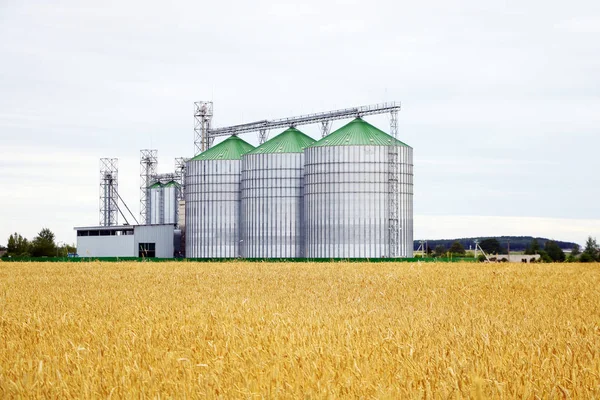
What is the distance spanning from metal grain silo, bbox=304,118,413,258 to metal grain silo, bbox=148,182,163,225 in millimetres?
45404

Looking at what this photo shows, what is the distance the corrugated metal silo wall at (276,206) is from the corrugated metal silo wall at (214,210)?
5358mm

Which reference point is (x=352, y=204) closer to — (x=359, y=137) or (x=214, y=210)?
(x=359, y=137)

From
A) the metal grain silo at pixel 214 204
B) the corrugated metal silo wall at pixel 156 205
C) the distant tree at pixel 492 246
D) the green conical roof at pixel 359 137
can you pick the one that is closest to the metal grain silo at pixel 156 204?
the corrugated metal silo wall at pixel 156 205

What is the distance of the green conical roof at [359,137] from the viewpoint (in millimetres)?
81062

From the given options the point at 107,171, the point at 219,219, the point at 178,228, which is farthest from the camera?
the point at 107,171

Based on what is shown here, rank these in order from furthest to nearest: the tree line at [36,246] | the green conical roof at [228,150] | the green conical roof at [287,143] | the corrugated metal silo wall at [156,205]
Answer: the tree line at [36,246], the corrugated metal silo wall at [156,205], the green conical roof at [228,150], the green conical roof at [287,143]

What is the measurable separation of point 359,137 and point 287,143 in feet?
36.5

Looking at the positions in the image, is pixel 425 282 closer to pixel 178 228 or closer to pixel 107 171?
pixel 178 228

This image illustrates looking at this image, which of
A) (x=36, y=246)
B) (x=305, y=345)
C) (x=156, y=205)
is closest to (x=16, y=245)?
(x=36, y=246)

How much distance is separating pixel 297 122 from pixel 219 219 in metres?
16.7

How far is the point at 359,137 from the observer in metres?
81.6

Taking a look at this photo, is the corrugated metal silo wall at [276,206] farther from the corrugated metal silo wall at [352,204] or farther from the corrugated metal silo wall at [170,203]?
the corrugated metal silo wall at [170,203]

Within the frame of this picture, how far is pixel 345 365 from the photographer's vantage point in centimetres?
833

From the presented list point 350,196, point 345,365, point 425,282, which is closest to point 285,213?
point 350,196
